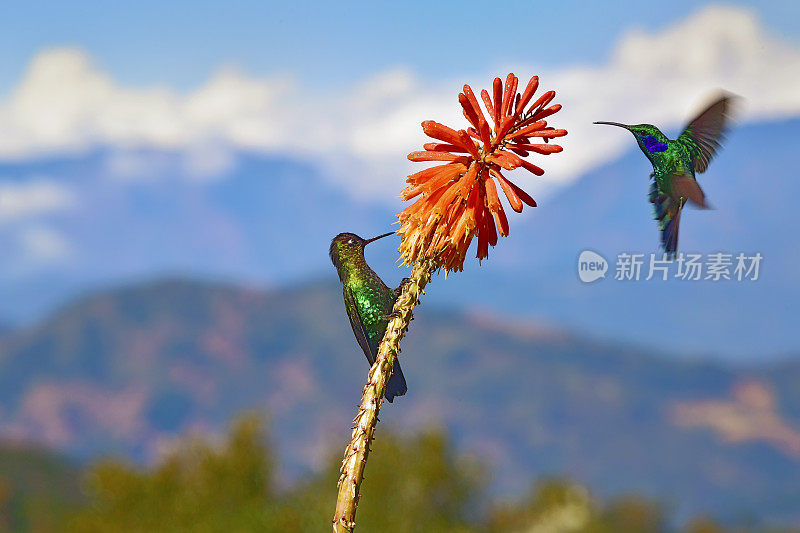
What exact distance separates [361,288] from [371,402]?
0.77m

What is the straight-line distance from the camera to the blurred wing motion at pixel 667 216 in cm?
302

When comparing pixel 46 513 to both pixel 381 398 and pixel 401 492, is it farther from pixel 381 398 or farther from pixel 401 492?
pixel 381 398

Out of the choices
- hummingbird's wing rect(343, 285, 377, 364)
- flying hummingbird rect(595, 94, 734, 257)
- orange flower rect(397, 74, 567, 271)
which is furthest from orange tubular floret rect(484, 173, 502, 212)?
hummingbird's wing rect(343, 285, 377, 364)

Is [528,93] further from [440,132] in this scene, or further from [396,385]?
[396,385]

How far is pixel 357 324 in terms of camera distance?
3768mm

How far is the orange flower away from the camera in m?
3.08

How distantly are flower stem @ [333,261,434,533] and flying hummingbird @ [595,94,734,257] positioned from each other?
912mm

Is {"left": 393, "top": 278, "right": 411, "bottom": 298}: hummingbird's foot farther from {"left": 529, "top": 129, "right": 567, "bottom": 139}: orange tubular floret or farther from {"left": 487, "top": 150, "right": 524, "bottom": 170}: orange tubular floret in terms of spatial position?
{"left": 529, "top": 129, "right": 567, "bottom": 139}: orange tubular floret

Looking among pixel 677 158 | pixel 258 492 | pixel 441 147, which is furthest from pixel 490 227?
pixel 258 492

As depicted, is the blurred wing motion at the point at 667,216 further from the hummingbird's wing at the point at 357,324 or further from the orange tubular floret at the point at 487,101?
the hummingbird's wing at the point at 357,324

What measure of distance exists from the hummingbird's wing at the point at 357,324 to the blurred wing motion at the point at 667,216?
1.26 m

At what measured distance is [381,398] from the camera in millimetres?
3061

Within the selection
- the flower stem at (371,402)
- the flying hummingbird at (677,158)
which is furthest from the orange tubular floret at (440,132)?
the flying hummingbird at (677,158)


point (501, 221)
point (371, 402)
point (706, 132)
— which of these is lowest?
point (371, 402)
